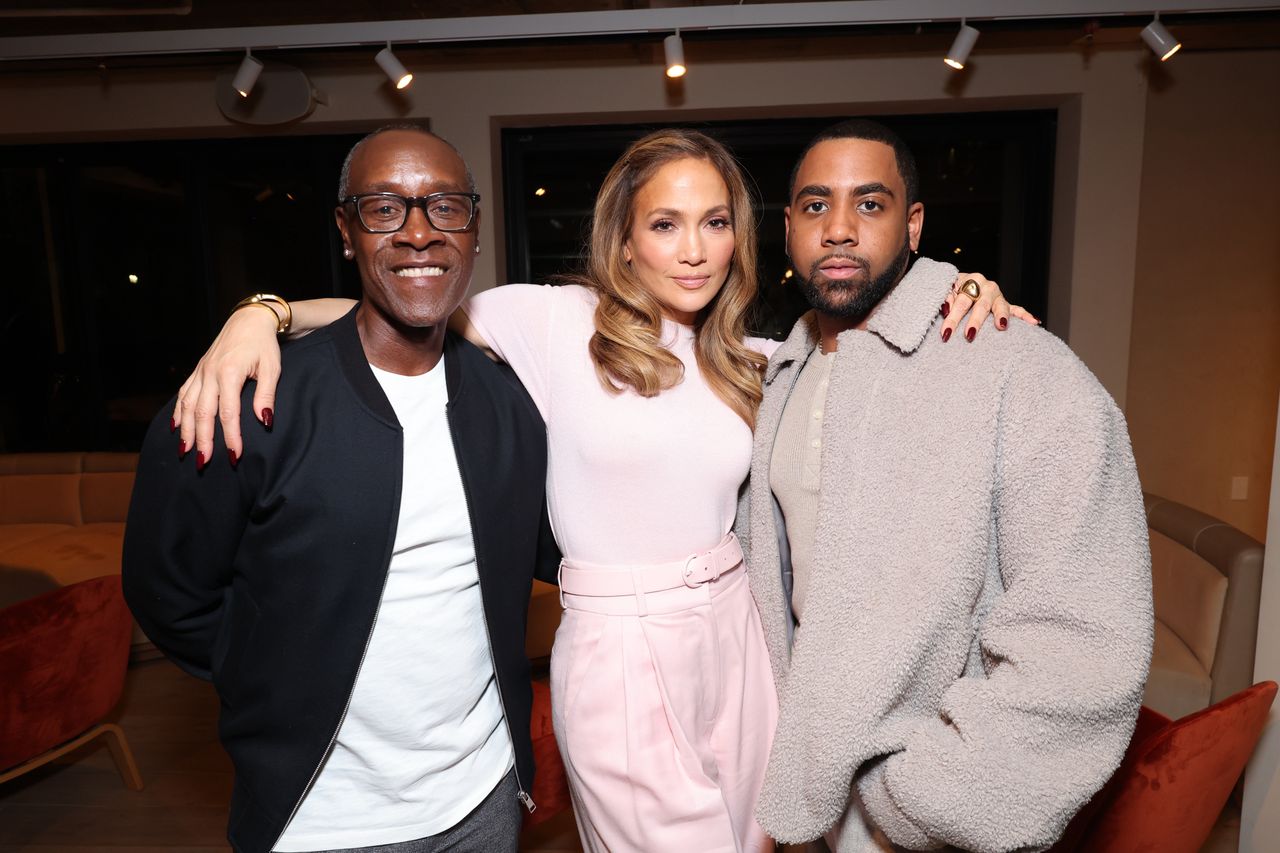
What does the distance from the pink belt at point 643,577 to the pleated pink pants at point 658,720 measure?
0.01m

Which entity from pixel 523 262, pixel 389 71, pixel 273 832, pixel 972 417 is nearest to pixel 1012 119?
pixel 523 262

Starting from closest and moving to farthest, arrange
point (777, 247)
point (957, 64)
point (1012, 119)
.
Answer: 1. point (957, 64)
2. point (1012, 119)
3. point (777, 247)

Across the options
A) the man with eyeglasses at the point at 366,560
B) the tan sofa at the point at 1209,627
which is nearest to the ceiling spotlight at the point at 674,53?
the man with eyeglasses at the point at 366,560

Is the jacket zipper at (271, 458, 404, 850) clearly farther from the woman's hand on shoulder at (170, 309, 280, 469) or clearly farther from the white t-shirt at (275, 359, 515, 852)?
the woman's hand on shoulder at (170, 309, 280, 469)

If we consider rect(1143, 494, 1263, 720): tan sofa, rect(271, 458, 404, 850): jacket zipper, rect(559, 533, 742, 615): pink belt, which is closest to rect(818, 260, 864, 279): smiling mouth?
rect(559, 533, 742, 615): pink belt

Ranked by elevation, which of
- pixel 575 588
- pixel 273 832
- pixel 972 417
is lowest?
pixel 273 832

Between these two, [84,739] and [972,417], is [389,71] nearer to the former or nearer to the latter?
[84,739]

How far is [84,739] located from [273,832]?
73.2 inches

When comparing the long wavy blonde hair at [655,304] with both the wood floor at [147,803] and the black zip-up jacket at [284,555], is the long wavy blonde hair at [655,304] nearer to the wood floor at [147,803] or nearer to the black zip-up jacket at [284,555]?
the black zip-up jacket at [284,555]

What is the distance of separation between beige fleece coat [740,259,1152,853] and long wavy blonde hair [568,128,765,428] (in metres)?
0.35

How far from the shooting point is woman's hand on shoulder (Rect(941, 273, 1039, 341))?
118cm

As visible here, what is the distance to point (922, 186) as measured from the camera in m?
4.42

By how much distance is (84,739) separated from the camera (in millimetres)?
2436

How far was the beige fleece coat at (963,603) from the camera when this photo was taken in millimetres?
978
